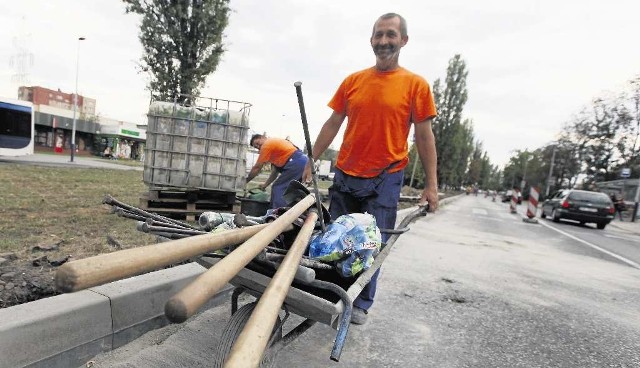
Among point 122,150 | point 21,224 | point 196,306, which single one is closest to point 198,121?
point 21,224

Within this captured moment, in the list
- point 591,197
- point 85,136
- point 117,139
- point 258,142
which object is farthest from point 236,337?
point 85,136

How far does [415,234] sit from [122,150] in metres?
49.4

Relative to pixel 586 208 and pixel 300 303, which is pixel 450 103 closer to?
pixel 586 208

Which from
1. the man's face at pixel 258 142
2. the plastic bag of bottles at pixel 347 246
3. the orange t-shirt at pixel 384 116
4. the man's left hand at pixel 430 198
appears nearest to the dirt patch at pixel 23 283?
the plastic bag of bottles at pixel 347 246

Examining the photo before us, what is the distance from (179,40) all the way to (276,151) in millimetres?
11309

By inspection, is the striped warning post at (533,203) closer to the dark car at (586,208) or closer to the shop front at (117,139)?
the dark car at (586,208)

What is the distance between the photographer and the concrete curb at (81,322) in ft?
5.56

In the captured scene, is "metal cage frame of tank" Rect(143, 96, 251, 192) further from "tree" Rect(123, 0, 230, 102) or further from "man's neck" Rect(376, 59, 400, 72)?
"tree" Rect(123, 0, 230, 102)

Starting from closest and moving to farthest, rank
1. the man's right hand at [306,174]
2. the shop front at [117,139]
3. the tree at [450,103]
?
the man's right hand at [306,174], the tree at [450,103], the shop front at [117,139]

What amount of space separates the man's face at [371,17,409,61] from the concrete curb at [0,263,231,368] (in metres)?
2.24

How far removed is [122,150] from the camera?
48875 mm

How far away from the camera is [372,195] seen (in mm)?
2965

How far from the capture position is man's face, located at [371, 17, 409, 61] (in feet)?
9.48

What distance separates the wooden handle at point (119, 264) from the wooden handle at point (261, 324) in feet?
0.86
